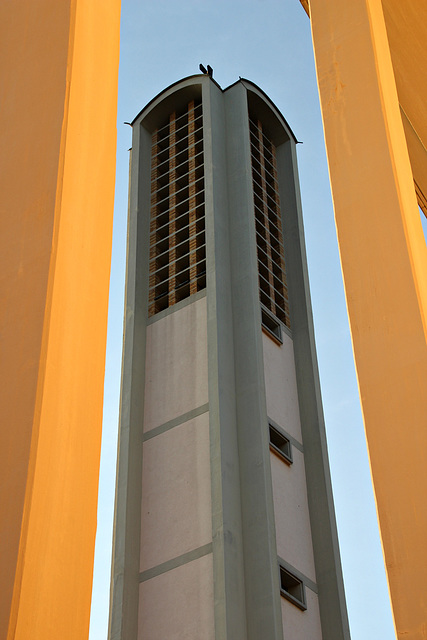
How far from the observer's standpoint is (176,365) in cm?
2414

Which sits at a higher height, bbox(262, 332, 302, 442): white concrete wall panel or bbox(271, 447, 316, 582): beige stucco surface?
bbox(262, 332, 302, 442): white concrete wall panel

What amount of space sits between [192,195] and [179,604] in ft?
39.8

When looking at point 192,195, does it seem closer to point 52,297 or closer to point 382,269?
point 382,269

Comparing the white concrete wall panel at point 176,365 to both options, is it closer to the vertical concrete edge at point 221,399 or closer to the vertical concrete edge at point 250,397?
the vertical concrete edge at point 221,399

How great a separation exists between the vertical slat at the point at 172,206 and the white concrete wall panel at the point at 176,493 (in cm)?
456

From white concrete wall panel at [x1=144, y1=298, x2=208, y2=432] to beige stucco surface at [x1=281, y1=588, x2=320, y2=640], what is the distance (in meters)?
5.16

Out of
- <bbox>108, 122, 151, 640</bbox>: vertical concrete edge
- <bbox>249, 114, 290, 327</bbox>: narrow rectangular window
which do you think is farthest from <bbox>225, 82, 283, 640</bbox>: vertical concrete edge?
<bbox>108, 122, 151, 640</bbox>: vertical concrete edge

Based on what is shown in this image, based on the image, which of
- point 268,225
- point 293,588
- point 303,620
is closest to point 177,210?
point 268,225

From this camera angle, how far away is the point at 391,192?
3.40 meters

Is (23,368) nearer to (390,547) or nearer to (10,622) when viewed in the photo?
(10,622)

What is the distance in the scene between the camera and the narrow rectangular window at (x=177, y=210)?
2600cm

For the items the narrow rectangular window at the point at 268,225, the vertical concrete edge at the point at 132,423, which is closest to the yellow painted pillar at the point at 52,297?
the vertical concrete edge at the point at 132,423

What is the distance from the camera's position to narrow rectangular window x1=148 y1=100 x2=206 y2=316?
26.0m

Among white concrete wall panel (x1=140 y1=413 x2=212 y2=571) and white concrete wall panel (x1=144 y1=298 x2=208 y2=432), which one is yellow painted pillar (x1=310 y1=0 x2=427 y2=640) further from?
white concrete wall panel (x1=144 y1=298 x2=208 y2=432)
